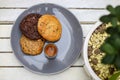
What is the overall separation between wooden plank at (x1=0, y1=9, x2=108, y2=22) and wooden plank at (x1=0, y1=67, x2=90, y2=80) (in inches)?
6.4

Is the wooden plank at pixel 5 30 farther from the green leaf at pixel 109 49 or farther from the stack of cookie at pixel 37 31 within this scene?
the green leaf at pixel 109 49

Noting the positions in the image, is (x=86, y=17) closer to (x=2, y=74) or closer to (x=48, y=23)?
(x=48, y=23)

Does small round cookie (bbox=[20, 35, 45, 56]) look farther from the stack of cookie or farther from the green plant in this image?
the green plant

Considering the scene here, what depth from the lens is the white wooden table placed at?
99 centimetres

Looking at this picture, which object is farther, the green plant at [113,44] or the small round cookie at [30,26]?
the small round cookie at [30,26]

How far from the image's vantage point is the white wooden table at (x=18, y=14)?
0.99 m

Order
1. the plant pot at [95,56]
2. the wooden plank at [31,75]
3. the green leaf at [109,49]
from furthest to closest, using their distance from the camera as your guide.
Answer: the wooden plank at [31,75] → the plant pot at [95,56] → the green leaf at [109,49]

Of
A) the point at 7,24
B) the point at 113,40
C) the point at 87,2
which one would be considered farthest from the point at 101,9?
the point at 113,40

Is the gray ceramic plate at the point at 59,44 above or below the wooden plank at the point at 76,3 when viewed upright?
below

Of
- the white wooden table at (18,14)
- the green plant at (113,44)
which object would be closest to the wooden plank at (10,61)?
the white wooden table at (18,14)

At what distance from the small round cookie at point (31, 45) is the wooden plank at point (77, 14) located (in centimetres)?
10

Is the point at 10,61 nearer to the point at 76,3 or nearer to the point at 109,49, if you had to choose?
the point at 76,3

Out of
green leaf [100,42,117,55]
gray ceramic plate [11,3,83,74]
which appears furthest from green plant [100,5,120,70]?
gray ceramic plate [11,3,83,74]

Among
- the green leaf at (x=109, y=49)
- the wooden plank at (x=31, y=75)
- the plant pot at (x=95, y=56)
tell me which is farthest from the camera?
the wooden plank at (x=31, y=75)
